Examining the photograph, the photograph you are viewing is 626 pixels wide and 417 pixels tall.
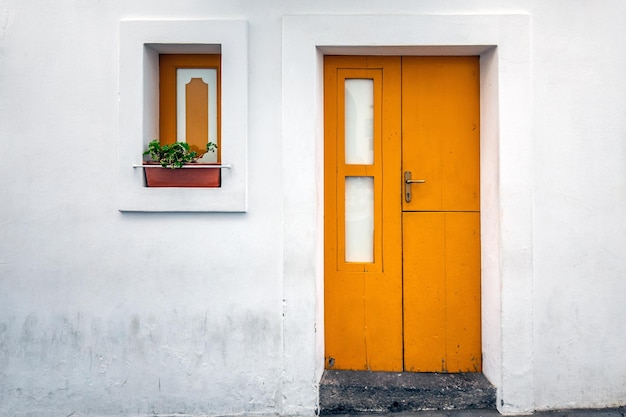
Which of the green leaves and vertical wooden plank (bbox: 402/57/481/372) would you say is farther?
vertical wooden plank (bbox: 402/57/481/372)

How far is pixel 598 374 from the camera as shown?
147 inches

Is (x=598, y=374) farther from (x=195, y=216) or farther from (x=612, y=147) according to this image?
(x=195, y=216)

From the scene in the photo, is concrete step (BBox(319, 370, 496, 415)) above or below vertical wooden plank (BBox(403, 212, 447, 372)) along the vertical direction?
below

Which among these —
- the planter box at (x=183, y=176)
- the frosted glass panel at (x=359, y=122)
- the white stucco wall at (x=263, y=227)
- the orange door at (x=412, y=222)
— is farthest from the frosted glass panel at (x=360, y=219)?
the planter box at (x=183, y=176)

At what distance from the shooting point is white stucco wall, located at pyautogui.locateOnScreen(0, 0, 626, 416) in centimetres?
370

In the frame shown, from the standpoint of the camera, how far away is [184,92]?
3.99 meters

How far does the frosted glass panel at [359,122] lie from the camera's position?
403 cm

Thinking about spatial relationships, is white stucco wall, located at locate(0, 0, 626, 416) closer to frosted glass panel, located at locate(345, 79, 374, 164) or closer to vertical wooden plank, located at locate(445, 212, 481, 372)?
vertical wooden plank, located at locate(445, 212, 481, 372)

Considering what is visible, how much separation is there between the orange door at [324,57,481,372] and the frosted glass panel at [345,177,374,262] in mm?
51

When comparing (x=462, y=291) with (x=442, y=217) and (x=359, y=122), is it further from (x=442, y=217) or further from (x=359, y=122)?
(x=359, y=122)

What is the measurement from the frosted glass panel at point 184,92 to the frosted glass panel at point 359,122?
1.02 metres

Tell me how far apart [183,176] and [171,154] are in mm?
179

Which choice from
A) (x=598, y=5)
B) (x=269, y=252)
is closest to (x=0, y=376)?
(x=269, y=252)

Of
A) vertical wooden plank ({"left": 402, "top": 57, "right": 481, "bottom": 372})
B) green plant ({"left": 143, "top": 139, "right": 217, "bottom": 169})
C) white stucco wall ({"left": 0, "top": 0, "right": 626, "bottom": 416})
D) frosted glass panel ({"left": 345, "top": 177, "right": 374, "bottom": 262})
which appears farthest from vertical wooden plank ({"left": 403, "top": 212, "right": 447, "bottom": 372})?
green plant ({"left": 143, "top": 139, "right": 217, "bottom": 169})
